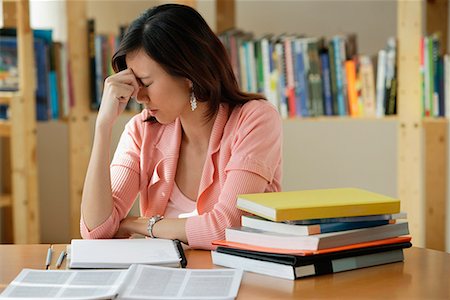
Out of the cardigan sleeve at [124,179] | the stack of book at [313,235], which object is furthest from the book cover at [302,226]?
the cardigan sleeve at [124,179]

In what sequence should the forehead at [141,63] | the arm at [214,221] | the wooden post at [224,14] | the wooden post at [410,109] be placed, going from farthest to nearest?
the wooden post at [224,14] → the wooden post at [410,109] → the forehead at [141,63] → the arm at [214,221]

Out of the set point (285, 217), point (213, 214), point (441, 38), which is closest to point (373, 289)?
point (285, 217)

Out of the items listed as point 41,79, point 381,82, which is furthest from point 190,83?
point 41,79

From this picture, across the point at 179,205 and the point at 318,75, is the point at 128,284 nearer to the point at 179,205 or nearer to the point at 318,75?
the point at 179,205

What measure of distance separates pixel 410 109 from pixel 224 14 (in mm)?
1089

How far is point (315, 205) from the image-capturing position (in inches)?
59.9

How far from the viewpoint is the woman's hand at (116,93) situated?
2059mm

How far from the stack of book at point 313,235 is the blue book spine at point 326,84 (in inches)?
73.7

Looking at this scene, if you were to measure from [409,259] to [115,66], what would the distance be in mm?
904

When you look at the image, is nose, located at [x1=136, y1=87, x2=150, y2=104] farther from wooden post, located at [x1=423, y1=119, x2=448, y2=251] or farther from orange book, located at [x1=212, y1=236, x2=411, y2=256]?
wooden post, located at [x1=423, y1=119, x2=448, y2=251]

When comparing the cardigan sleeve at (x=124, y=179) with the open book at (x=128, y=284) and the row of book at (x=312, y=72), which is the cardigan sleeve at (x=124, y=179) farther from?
the row of book at (x=312, y=72)

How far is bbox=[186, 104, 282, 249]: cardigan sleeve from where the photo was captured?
1.84m

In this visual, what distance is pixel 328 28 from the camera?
13.2ft

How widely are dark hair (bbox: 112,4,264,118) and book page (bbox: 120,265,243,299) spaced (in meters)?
0.67
